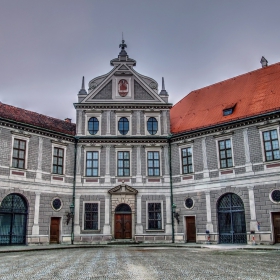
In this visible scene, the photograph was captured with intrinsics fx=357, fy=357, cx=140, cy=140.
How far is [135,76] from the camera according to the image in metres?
32.0

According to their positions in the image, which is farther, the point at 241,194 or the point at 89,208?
the point at 89,208

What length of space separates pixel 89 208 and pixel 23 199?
5.41 m

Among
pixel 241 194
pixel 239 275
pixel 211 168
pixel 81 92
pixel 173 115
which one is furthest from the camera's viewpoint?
pixel 173 115

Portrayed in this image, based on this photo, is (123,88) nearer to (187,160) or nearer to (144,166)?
(144,166)

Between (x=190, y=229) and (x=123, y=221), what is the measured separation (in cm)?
541

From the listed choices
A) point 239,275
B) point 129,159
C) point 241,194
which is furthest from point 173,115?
point 239,275

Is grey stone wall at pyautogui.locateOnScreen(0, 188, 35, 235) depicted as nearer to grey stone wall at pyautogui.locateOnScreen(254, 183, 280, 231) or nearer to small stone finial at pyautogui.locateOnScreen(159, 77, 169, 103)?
small stone finial at pyautogui.locateOnScreen(159, 77, 169, 103)

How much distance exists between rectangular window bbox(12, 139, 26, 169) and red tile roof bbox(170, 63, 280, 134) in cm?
1241

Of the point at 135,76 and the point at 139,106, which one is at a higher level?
the point at 135,76

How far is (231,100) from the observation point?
1163 inches

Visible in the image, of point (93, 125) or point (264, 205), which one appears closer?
point (264, 205)

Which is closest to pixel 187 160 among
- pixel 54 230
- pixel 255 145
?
pixel 255 145

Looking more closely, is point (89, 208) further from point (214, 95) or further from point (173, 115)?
point (214, 95)

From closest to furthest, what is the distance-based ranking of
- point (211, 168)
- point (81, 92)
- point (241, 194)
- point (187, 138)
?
1. point (241, 194)
2. point (211, 168)
3. point (187, 138)
4. point (81, 92)
